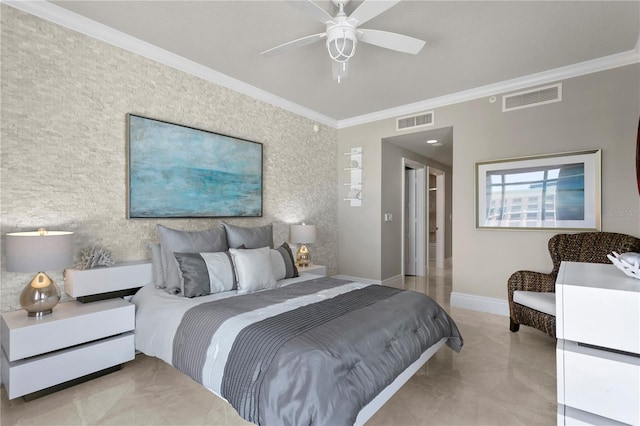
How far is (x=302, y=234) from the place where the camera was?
13.7 ft

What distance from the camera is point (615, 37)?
9.05 feet

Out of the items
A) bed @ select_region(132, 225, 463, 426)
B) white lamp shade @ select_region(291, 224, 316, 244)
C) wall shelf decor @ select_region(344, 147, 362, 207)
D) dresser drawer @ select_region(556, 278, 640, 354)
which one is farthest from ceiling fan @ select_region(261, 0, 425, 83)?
wall shelf decor @ select_region(344, 147, 362, 207)

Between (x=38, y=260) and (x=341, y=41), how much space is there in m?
2.48

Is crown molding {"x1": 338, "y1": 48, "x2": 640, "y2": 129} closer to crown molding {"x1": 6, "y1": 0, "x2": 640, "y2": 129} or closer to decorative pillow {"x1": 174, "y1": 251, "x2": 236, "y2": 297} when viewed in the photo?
crown molding {"x1": 6, "y1": 0, "x2": 640, "y2": 129}

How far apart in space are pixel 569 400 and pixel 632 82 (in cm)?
365

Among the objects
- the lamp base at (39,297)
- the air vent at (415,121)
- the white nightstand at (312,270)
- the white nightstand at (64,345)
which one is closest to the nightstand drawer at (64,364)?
the white nightstand at (64,345)

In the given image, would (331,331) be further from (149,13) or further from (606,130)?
(606,130)

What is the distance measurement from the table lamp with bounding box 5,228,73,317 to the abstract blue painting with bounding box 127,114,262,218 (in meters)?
0.77

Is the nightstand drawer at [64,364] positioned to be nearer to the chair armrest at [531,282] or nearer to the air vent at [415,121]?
the chair armrest at [531,282]

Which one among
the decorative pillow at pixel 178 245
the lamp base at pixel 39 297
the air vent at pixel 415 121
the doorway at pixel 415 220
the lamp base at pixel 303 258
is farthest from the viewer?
the doorway at pixel 415 220

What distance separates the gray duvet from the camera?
1460 millimetres

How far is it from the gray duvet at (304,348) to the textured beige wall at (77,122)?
130 centimetres

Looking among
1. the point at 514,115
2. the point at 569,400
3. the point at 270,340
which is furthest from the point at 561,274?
the point at 514,115

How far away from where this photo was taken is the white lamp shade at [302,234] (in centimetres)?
417
